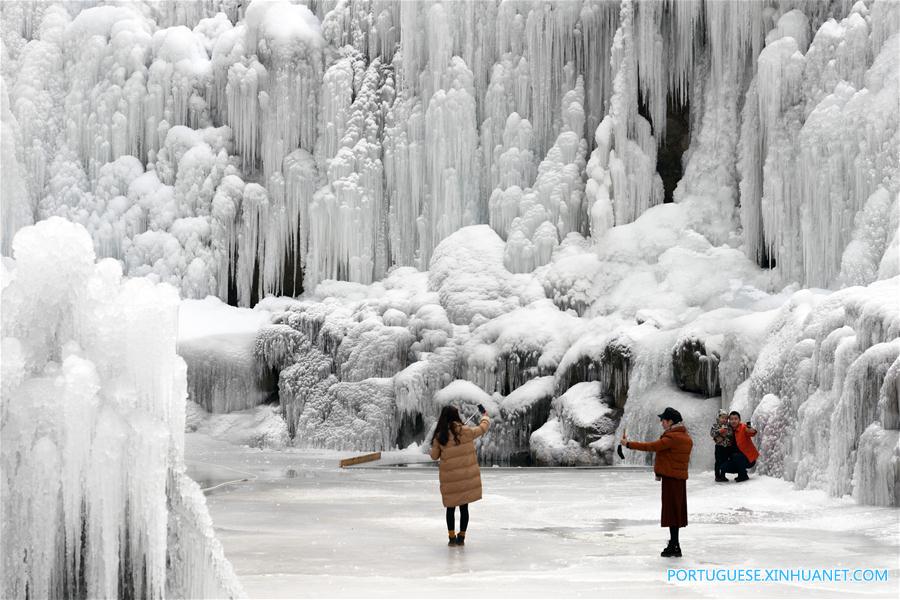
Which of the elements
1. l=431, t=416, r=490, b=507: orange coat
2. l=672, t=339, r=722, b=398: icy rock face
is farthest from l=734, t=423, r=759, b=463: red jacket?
l=431, t=416, r=490, b=507: orange coat

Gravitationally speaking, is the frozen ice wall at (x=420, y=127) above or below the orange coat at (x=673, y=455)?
above

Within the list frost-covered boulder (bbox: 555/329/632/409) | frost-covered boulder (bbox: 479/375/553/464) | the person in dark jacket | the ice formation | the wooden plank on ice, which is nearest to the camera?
the person in dark jacket

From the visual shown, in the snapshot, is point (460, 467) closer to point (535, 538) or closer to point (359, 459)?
point (535, 538)

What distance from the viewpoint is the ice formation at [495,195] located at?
20.7 meters

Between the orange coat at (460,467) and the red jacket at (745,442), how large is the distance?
617cm

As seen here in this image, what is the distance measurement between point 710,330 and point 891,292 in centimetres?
527

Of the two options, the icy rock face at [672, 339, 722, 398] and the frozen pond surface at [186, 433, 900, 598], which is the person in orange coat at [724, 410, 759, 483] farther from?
the icy rock face at [672, 339, 722, 398]

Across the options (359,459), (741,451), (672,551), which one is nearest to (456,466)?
(672,551)

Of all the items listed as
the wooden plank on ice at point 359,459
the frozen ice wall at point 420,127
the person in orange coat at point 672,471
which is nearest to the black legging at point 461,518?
the person in orange coat at point 672,471

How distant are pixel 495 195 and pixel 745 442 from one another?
12.1 m

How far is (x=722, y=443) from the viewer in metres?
15.8

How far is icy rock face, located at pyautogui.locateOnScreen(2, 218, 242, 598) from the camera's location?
664 cm

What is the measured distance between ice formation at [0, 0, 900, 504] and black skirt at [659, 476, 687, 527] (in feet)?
18.1

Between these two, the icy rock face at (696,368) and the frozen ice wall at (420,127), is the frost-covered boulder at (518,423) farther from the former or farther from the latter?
the frozen ice wall at (420,127)
